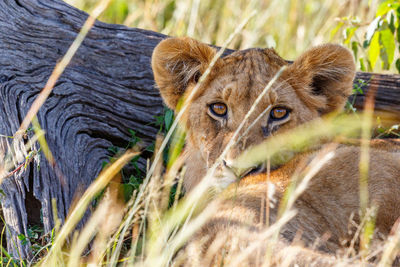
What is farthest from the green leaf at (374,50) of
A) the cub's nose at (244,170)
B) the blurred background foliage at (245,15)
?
the blurred background foliage at (245,15)

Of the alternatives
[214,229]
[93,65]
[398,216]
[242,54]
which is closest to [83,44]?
[93,65]

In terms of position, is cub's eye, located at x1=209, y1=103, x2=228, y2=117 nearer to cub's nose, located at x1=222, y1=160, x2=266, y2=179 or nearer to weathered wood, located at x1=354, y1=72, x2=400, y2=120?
cub's nose, located at x1=222, y1=160, x2=266, y2=179

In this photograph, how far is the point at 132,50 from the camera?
4578 mm

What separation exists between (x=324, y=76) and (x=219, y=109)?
707mm

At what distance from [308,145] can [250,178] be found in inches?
21.7

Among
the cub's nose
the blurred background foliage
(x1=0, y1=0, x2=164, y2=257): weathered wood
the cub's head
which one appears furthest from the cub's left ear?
the blurred background foliage

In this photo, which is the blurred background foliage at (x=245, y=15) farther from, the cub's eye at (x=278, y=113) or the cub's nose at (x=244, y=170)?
the cub's nose at (x=244, y=170)

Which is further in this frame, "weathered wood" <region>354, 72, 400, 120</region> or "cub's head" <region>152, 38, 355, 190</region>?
"weathered wood" <region>354, 72, 400, 120</region>

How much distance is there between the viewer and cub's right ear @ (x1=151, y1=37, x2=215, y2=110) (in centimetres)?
372

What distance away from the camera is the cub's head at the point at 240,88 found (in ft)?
11.4

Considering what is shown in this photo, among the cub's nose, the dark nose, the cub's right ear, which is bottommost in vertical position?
the cub's nose

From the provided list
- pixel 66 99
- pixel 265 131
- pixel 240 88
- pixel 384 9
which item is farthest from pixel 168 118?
pixel 384 9

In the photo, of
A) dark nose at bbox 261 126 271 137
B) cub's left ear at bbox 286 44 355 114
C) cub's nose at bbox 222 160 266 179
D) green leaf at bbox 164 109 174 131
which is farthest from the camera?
green leaf at bbox 164 109 174 131

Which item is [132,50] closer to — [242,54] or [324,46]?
[242,54]
